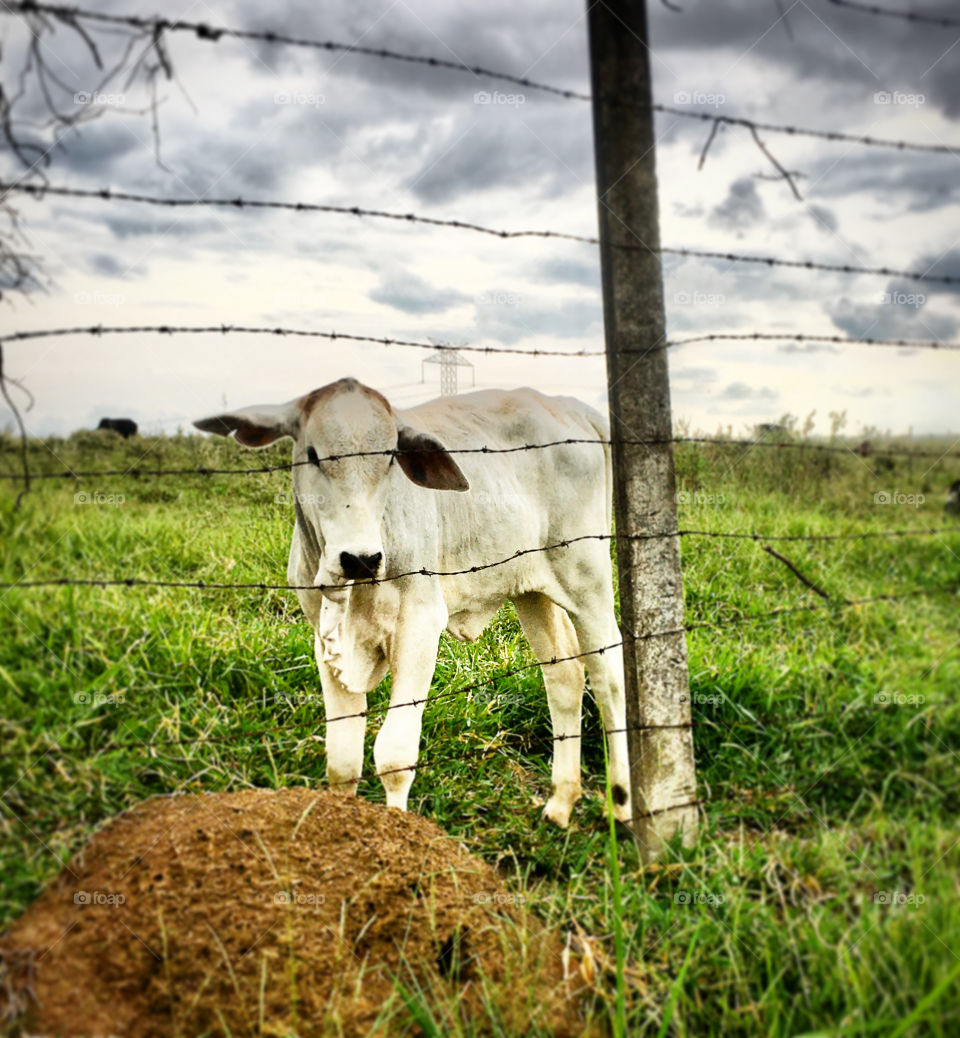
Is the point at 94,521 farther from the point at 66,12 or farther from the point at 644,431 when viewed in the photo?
the point at 644,431

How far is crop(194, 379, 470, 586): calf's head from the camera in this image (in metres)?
2.85

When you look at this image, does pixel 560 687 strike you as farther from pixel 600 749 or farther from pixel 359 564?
pixel 359 564

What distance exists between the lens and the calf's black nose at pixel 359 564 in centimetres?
279

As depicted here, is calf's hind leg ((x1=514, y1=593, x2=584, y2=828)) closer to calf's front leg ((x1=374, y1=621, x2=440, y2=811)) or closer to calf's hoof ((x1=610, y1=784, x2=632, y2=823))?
calf's hoof ((x1=610, y1=784, x2=632, y2=823))

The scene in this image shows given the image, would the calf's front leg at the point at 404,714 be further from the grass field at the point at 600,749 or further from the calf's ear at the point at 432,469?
the calf's ear at the point at 432,469

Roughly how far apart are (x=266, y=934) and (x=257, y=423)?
5.37 feet

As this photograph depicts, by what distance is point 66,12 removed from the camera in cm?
237

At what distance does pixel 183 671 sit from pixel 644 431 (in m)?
2.20

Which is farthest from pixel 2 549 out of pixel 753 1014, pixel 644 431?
pixel 753 1014

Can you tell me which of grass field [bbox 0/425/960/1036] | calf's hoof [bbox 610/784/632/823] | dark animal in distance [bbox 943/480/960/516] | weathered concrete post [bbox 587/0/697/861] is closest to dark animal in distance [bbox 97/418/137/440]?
grass field [bbox 0/425/960/1036]

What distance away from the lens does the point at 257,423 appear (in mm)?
2955

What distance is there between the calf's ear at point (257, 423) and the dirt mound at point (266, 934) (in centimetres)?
126

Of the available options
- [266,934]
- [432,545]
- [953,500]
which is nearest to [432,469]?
[432,545]

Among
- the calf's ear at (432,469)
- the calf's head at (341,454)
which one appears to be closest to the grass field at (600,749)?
the calf's head at (341,454)
